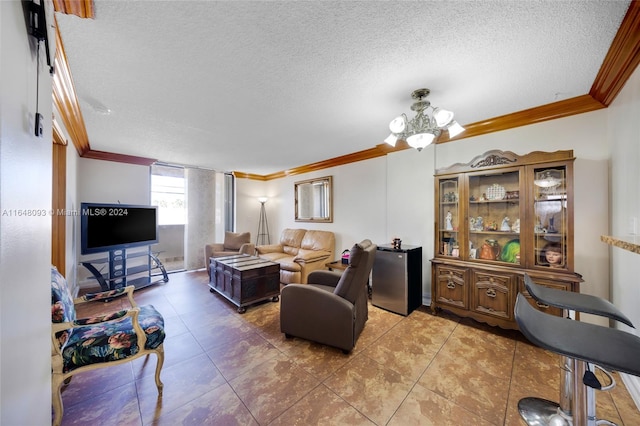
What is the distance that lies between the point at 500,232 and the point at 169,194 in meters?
6.07

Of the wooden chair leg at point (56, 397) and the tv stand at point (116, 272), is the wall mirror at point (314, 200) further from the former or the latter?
the wooden chair leg at point (56, 397)

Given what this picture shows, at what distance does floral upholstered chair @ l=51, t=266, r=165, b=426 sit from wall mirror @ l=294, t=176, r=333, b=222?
3459mm

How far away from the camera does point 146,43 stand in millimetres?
1521

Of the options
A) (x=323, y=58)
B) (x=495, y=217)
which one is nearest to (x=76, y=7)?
(x=323, y=58)

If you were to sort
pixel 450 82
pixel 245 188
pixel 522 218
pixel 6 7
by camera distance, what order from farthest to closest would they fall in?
pixel 245 188 → pixel 522 218 → pixel 450 82 → pixel 6 7

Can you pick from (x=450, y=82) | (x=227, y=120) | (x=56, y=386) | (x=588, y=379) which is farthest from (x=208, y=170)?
(x=588, y=379)

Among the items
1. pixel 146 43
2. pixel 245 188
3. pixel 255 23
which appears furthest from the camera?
pixel 245 188

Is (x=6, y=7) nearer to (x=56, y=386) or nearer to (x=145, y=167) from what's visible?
(x=56, y=386)

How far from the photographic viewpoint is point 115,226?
371 centimetres

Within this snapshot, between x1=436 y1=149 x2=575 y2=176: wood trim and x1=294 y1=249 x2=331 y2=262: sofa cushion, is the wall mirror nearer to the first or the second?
x1=294 y1=249 x2=331 y2=262: sofa cushion

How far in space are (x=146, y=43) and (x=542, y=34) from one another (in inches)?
98.5

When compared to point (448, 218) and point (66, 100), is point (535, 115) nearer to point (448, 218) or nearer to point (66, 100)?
point (448, 218)

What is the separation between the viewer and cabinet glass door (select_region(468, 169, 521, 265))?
2.60 m

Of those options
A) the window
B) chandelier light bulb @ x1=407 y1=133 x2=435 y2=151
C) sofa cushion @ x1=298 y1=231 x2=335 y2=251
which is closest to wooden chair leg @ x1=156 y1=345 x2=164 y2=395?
chandelier light bulb @ x1=407 y1=133 x2=435 y2=151
